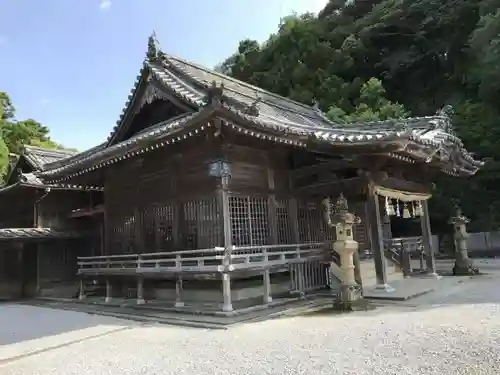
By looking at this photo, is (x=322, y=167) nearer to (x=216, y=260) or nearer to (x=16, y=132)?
(x=216, y=260)

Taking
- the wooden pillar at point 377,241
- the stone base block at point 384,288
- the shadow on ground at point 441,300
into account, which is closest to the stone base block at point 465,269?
the shadow on ground at point 441,300

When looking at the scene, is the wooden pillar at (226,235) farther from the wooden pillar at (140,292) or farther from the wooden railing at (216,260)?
the wooden pillar at (140,292)

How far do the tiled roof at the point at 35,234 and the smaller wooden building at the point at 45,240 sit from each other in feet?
0.12

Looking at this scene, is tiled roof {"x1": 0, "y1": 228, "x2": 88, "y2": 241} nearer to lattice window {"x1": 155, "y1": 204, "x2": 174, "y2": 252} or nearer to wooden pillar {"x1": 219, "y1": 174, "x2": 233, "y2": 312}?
lattice window {"x1": 155, "y1": 204, "x2": 174, "y2": 252}

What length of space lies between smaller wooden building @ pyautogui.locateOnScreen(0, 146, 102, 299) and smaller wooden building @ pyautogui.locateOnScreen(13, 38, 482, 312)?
280cm

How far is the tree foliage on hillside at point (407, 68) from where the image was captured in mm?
23656

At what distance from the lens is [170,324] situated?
8.66 meters

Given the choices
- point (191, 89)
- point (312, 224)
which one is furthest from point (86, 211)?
point (312, 224)

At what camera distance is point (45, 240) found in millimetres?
15992

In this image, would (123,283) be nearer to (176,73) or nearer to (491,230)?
(176,73)

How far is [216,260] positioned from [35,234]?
881 cm

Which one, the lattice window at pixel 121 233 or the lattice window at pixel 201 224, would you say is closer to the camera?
the lattice window at pixel 201 224

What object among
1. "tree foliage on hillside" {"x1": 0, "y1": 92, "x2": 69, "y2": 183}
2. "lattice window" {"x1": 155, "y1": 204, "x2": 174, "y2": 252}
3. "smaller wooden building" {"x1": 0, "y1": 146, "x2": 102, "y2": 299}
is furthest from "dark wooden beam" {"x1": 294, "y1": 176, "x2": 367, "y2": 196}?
"tree foliage on hillside" {"x1": 0, "y1": 92, "x2": 69, "y2": 183}

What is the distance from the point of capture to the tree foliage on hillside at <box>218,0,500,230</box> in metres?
23.7
